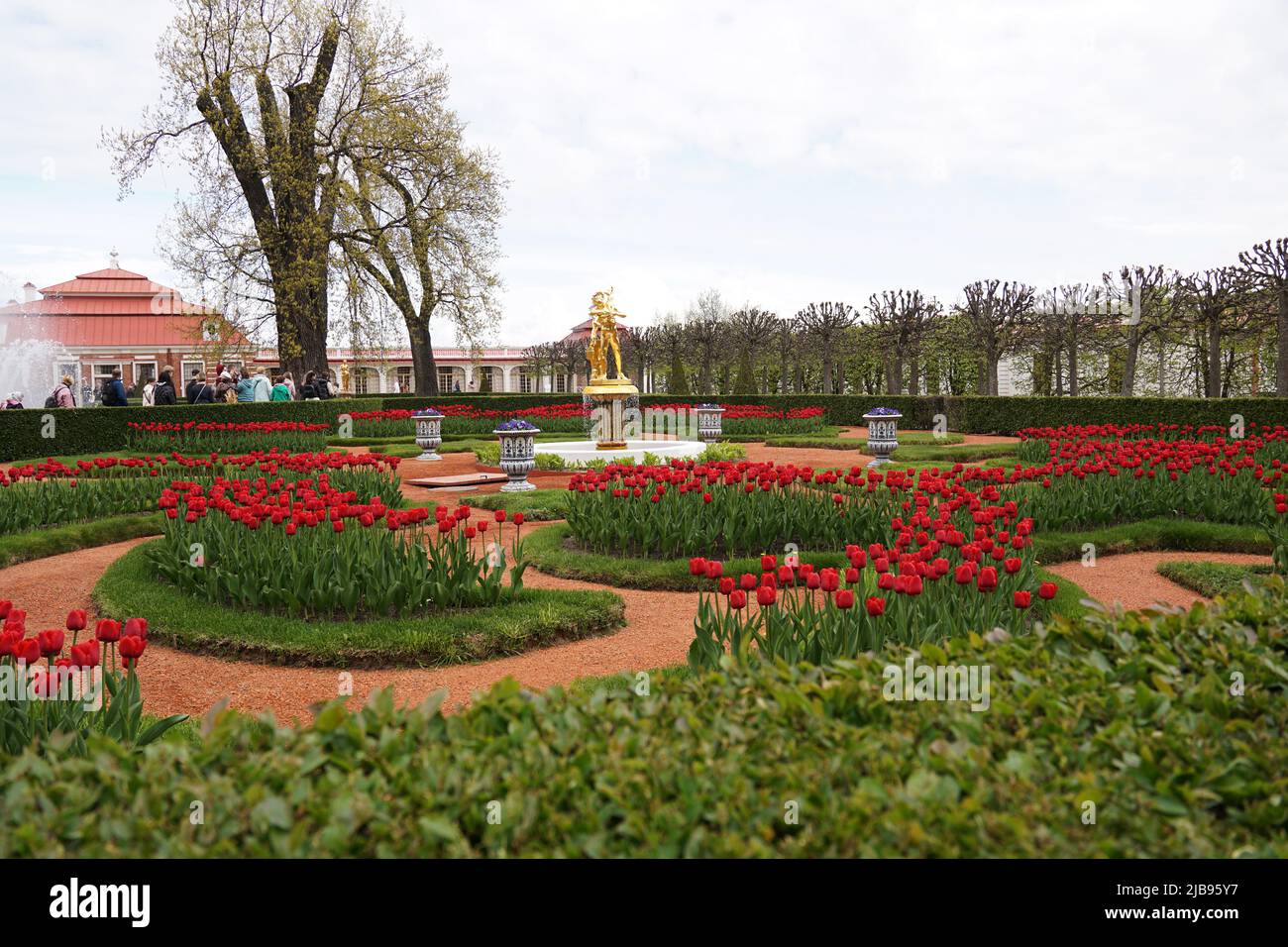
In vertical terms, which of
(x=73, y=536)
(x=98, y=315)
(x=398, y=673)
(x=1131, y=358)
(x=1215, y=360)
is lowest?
(x=398, y=673)

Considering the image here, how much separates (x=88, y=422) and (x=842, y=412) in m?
21.5

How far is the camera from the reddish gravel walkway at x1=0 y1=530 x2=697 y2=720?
17.7 feet

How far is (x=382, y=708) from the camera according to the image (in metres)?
2.70

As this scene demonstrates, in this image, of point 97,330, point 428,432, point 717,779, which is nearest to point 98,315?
point 97,330

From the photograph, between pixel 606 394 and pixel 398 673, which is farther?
pixel 606 394

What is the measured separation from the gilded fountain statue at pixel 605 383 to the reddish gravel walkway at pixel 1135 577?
11.9 meters

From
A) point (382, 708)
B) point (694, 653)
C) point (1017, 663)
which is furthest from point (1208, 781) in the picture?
point (694, 653)

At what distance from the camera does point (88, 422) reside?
19359 millimetres

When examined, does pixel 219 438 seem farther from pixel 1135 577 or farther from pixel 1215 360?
pixel 1215 360

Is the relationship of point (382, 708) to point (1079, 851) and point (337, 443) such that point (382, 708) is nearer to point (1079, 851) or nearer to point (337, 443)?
point (1079, 851)

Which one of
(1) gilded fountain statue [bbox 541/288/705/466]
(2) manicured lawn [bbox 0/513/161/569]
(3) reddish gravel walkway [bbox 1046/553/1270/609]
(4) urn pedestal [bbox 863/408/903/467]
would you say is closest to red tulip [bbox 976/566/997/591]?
(3) reddish gravel walkway [bbox 1046/553/1270/609]

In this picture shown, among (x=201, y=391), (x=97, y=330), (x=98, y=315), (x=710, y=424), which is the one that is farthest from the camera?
(x=98, y=315)
